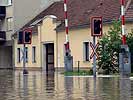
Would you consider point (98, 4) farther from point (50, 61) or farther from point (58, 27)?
point (50, 61)

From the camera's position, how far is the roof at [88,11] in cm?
4759

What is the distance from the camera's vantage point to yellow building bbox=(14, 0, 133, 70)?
1977 inches

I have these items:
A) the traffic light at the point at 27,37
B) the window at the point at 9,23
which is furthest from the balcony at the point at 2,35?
the traffic light at the point at 27,37

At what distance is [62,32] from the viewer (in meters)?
56.3

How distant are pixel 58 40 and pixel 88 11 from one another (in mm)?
5837

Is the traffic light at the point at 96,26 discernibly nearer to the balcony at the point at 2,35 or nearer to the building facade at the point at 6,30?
the building facade at the point at 6,30

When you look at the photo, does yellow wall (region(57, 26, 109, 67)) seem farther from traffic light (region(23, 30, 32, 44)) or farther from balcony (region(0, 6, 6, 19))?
balcony (region(0, 6, 6, 19))

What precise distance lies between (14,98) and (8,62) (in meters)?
59.7

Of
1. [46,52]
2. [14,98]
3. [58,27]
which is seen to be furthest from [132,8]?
[14,98]

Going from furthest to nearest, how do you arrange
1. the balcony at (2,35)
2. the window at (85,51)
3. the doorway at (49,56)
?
the balcony at (2,35)
the doorway at (49,56)
the window at (85,51)

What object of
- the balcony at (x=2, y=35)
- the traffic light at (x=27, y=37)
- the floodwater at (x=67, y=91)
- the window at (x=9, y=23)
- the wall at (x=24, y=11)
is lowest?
the floodwater at (x=67, y=91)

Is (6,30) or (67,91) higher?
(6,30)

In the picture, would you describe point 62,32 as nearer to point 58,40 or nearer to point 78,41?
point 58,40

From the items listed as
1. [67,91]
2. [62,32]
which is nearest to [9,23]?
[62,32]
